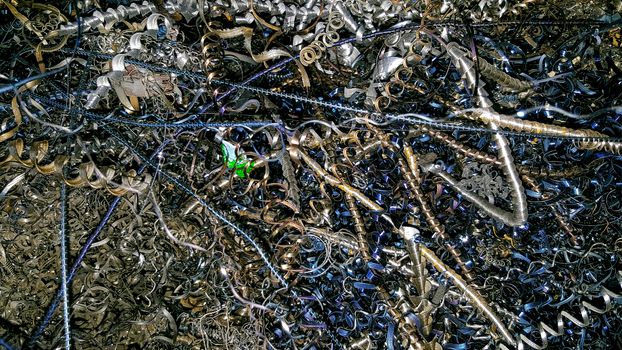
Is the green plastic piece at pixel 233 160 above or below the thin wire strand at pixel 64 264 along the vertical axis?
above

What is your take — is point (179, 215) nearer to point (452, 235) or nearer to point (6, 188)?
point (6, 188)

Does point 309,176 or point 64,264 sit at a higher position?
point 309,176

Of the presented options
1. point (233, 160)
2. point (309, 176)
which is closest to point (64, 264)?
point (233, 160)

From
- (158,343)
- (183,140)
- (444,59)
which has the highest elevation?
(444,59)

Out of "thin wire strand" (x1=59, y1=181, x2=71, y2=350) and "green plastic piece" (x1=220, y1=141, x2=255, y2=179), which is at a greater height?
"green plastic piece" (x1=220, y1=141, x2=255, y2=179)

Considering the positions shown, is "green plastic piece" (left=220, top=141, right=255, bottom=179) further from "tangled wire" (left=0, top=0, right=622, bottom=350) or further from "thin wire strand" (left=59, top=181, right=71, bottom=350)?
"thin wire strand" (left=59, top=181, right=71, bottom=350)

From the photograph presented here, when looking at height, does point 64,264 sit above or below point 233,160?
below

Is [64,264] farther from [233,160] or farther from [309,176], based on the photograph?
[309,176]

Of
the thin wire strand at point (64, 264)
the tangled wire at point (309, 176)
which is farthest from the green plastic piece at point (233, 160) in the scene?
the thin wire strand at point (64, 264)

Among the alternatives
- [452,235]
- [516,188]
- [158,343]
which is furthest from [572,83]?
[158,343]

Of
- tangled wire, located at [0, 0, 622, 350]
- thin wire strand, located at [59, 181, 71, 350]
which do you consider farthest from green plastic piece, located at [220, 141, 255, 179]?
thin wire strand, located at [59, 181, 71, 350]

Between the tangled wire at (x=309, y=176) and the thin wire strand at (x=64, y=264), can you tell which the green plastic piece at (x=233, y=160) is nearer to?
the tangled wire at (x=309, y=176)
